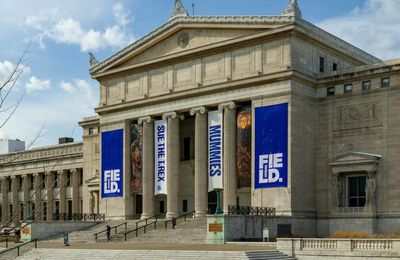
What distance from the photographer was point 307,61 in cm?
5784

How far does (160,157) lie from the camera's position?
Result: 65250 mm

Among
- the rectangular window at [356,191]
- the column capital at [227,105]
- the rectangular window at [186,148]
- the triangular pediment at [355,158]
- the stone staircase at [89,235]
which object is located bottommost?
the stone staircase at [89,235]

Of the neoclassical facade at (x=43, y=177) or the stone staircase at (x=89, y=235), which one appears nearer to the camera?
the stone staircase at (x=89, y=235)

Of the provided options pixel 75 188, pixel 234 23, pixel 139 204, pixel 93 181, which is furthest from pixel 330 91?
pixel 75 188

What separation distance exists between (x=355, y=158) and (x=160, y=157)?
20319 mm

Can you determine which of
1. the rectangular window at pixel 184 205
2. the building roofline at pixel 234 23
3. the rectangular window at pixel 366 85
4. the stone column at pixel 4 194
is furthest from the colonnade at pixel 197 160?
the stone column at pixel 4 194

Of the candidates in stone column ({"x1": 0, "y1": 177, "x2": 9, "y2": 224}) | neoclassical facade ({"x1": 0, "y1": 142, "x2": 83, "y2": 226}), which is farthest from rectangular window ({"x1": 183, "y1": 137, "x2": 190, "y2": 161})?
stone column ({"x1": 0, "y1": 177, "x2": 9, "y2": 224})

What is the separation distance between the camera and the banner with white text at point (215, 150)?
196ft

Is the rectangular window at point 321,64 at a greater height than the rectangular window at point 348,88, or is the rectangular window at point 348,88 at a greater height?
the rectangular window at point 321,64

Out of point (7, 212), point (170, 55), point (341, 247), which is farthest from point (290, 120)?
point (7, 212)

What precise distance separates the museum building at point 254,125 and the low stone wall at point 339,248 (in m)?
14.3

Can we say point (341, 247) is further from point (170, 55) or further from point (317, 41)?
point (170, 55)

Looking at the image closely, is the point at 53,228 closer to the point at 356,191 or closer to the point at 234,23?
the point at 234,23

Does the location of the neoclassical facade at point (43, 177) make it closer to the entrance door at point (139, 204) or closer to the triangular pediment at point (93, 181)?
the triangular pediment at point (93, 181)
